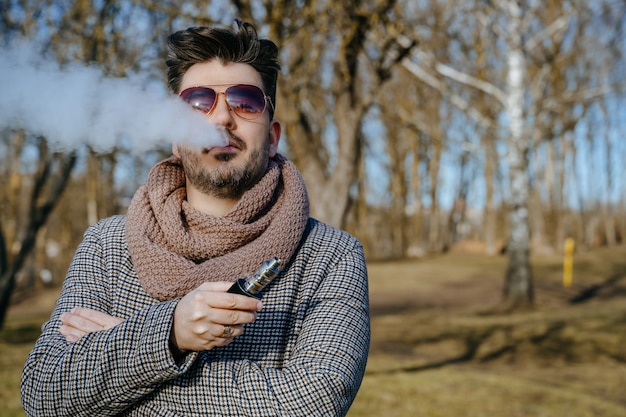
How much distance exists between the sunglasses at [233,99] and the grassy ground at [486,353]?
18.0ft

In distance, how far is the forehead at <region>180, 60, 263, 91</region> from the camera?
2.27m

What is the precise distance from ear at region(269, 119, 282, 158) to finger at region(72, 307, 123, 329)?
72 centimetres

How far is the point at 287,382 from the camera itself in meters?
2.03

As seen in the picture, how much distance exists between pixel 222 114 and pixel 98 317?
0.66 m

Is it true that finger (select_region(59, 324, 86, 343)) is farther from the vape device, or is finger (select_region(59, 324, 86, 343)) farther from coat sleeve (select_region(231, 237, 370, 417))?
the vape device

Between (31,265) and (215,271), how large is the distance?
37.8 meters

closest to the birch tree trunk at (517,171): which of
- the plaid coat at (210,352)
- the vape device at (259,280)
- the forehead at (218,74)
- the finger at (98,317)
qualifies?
Answer: the forehead at (218,74)

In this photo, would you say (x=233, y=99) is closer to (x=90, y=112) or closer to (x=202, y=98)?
(x=202, y=98)

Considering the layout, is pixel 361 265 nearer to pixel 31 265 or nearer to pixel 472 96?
pixel 472 96

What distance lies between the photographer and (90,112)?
2.37 meters

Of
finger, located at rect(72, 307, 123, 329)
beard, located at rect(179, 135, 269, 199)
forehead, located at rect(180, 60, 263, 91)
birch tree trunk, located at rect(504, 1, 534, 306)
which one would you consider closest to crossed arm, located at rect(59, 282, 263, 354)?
finger, located at rect(72, 307, 123, 329)

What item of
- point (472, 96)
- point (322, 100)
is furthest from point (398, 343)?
point (472, 96)

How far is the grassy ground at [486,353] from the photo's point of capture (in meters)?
7.73

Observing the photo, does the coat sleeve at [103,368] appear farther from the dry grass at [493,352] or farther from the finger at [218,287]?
the dry grass at [493,352]
